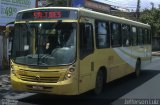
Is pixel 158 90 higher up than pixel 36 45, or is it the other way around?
pixel 36 45

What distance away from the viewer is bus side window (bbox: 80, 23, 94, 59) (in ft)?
35.8

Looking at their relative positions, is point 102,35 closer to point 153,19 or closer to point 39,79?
point 39,79

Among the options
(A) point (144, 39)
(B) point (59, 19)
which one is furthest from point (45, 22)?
(A) point (144, 39)

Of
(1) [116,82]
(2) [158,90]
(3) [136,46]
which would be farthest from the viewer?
(3) [136,46]

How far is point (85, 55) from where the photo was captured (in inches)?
440

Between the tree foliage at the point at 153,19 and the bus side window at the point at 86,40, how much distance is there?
43912 mm

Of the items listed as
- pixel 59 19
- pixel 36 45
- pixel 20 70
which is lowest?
pixel 20 70

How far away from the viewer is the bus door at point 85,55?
35.6 ft

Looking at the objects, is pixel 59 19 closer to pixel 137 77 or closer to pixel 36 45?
pixel 36 45

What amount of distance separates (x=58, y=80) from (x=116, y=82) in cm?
605

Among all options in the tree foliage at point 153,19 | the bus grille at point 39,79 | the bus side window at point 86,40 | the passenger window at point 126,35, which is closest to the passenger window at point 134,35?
the passenger window at point 126,35

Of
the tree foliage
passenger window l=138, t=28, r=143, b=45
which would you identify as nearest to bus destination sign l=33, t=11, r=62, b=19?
passenger window l=138, t=28, r=143, b=45

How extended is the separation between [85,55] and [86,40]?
430 millimetres

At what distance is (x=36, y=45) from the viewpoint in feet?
36.0
